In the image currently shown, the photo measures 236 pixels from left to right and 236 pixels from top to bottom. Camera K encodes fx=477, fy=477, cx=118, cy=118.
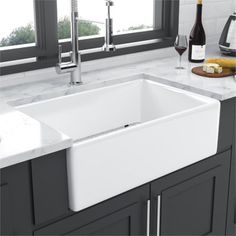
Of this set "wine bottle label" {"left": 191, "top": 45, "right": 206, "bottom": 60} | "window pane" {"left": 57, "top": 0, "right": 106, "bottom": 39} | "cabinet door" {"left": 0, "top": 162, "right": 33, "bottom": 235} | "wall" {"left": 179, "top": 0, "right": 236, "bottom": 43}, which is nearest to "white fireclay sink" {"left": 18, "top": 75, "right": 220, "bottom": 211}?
"cabinet door" {"left": 0, "top": 162, "right": 33, "bottom": 235}

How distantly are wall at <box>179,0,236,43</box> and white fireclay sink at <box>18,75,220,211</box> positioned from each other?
23.6 inches

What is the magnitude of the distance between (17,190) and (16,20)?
117 centimetres

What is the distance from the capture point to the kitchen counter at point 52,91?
150cm

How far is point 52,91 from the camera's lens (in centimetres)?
208

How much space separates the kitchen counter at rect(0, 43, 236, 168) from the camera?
1500 millimetres

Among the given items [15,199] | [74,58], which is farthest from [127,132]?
[74,58]

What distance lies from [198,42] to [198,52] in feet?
0.18

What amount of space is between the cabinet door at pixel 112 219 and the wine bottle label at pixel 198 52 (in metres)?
0.93

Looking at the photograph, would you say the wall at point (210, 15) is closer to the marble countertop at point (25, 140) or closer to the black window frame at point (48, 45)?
the black window frame at point (48, 45)

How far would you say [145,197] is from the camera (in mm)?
1886

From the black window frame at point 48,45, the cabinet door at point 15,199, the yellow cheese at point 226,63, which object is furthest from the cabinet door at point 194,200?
the black window frame at point 48,45

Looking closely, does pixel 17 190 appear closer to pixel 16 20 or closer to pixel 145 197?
pixel 145 197

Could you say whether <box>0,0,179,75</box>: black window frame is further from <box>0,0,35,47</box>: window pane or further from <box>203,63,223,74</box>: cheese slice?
<box>203,63,223,74</box>: cheese slice

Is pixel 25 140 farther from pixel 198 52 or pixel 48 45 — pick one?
pixel 198 52
